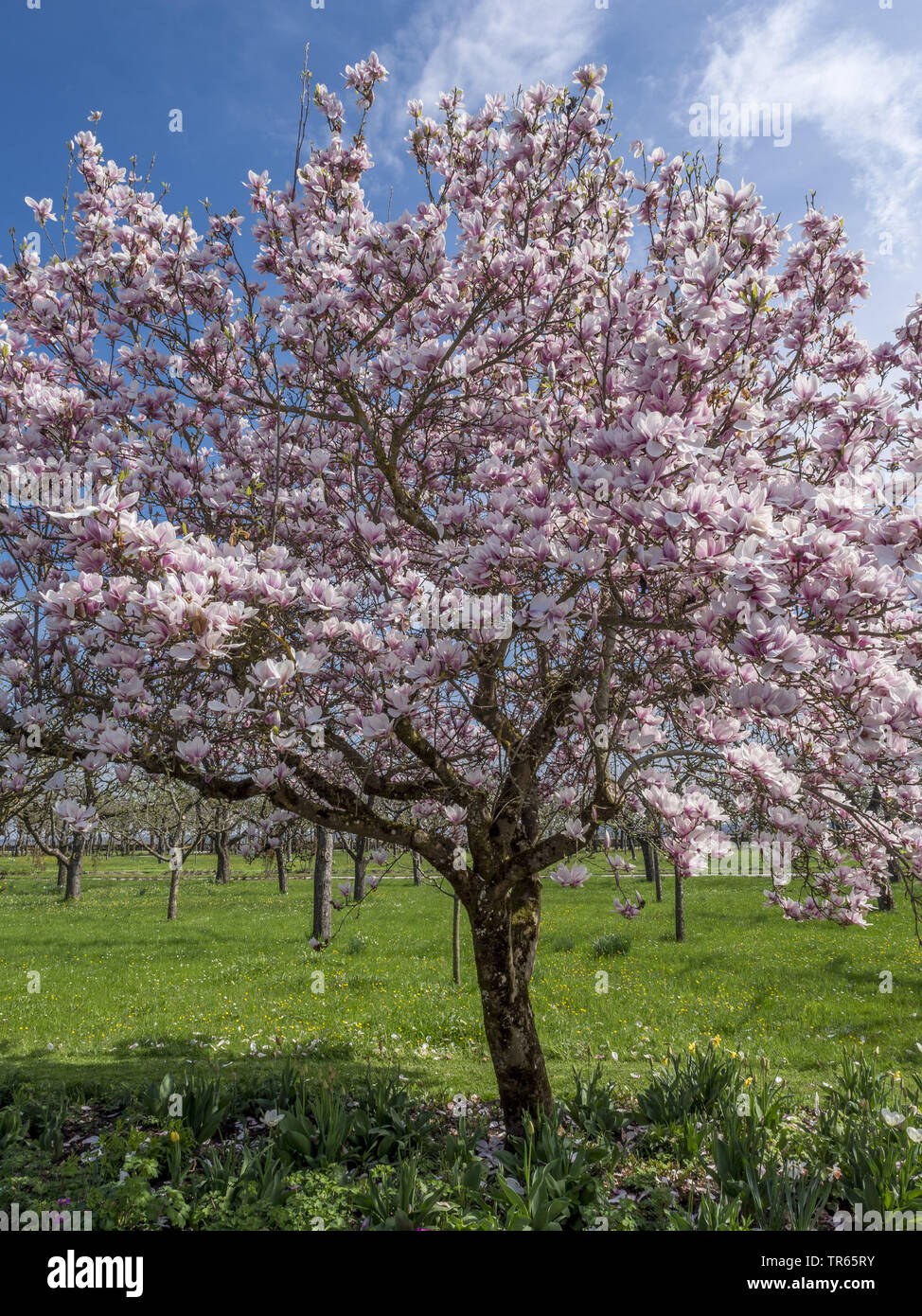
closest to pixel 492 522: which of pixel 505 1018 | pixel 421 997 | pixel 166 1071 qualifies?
pixel 505 1018

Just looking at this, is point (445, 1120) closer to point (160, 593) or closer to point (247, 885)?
point (160, 593)

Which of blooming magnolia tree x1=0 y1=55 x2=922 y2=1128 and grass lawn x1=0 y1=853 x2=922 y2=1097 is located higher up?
blooming magnolia tree x1=0 y1=55 x2=922 y2=1128

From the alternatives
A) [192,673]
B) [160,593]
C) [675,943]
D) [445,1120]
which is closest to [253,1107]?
[445,1120]

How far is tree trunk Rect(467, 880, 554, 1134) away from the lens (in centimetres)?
538

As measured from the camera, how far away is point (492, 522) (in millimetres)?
3438

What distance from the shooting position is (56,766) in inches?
187

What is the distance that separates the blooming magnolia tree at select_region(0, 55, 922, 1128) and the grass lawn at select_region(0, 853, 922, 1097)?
95.7 inches

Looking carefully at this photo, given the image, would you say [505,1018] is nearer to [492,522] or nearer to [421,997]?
[492,522]

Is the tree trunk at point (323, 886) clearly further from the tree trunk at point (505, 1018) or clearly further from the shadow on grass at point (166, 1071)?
the tree trunk at point (505, 1018)

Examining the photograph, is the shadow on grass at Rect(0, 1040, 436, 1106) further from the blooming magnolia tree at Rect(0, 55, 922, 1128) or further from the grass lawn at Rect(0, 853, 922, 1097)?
the blooming magnolia tree at Rect(0, 55, 922, 1128)

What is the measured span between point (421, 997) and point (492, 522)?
8.87 metres

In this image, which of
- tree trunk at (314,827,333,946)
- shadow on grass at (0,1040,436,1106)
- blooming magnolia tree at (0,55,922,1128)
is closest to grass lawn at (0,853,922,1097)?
shadow on grass at (0,1040,436,1106)

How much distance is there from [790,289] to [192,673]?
4827 millimetres

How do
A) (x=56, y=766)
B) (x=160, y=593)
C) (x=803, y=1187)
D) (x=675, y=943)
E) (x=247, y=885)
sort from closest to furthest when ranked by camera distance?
(x=160, y=593) < (x=803, y=1187) < (x=56, y=766) < (x=675, y=943) < (x=247, y=885)
